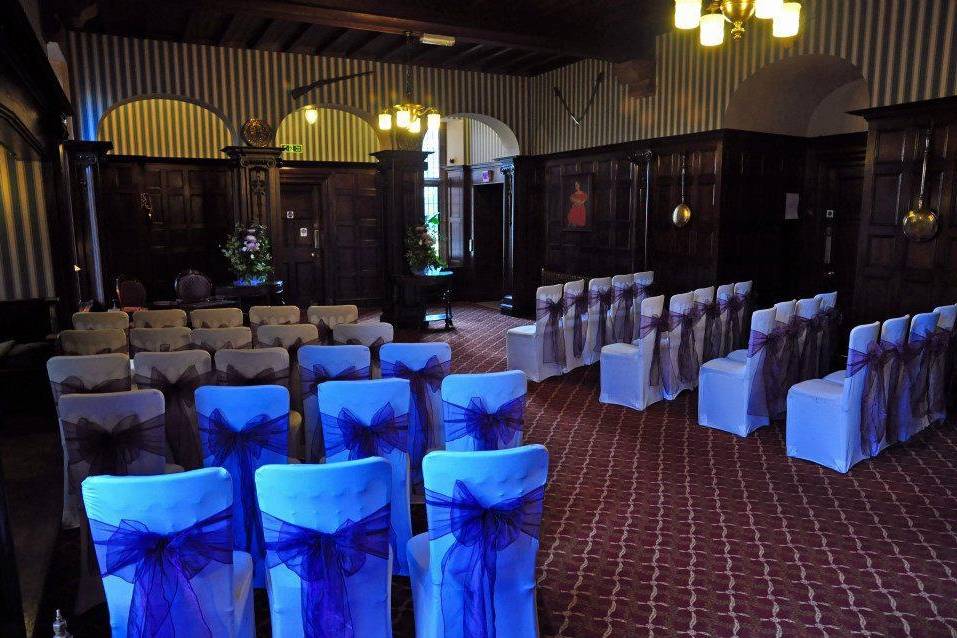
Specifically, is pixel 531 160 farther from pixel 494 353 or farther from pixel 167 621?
pixel 167 621

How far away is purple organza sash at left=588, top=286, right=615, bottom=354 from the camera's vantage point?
7.64m

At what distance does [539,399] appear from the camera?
663cm

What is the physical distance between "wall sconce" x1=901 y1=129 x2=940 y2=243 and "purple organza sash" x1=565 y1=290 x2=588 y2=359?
321cm

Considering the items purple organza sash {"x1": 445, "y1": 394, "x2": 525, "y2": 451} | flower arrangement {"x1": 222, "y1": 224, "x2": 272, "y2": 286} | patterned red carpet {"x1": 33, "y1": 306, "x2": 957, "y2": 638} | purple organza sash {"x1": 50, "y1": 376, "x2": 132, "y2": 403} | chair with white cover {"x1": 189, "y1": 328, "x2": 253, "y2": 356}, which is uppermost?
flower arrangement {"x1": 222, "y1": 224, "x2": 272, "y2": 286}

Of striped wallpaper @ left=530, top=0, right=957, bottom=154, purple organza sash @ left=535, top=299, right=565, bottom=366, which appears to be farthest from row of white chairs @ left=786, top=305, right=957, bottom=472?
purple organza sash @ left=535, top=299, right=565, bottom=366

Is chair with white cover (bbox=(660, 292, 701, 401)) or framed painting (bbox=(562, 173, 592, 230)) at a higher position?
framed painting (bbox=(562, 173, 592, 230))

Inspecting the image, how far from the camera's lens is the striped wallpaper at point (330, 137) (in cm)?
1273

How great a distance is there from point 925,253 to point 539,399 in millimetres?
3936

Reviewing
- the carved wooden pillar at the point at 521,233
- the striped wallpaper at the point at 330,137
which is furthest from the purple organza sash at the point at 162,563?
the striped wallpaper at the point at 330,137

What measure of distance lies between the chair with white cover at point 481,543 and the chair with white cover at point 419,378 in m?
1.66

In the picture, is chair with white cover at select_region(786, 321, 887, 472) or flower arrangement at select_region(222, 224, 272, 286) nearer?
chair with white cover at select_region(786, 321, 887, 472)

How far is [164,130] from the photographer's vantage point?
460 inches

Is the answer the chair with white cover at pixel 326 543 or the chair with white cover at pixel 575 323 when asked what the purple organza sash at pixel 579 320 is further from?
the chair with white cover at pixel 326 543

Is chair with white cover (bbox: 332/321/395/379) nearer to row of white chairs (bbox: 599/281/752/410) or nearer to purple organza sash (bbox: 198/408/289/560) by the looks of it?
purple organza sash (bbox: 198/408/289/560)
